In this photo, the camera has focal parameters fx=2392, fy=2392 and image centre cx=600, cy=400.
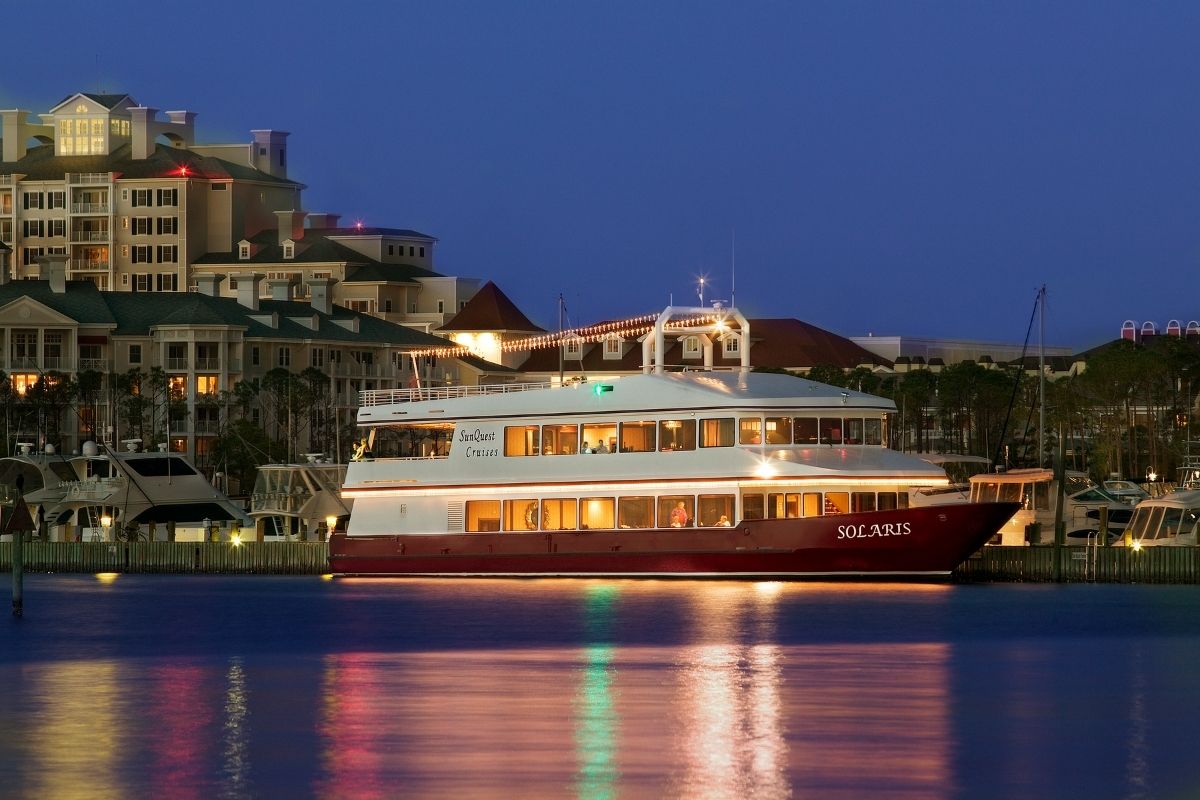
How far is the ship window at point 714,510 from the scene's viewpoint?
2702 inches

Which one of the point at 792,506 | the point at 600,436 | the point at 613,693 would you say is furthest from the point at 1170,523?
the point at 613,693

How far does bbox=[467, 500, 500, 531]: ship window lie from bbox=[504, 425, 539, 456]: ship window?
6.36 feet

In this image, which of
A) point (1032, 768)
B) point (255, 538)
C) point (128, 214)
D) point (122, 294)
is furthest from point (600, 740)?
point (128, 214)

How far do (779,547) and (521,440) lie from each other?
9.12m

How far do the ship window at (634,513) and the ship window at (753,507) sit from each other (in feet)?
10.6

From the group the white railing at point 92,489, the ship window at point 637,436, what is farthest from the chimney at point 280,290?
the ship window at point 637,436

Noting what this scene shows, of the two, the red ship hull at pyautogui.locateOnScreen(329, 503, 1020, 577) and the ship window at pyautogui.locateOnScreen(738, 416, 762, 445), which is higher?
the ship window at pyautogui.locateOnScreen(738, 416, 762, 445)

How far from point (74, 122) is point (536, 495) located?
450 feet

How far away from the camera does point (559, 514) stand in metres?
71.8

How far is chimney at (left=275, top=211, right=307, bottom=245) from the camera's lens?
194 meters

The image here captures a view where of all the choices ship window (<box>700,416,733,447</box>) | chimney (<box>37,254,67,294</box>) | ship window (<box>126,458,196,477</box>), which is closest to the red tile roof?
chimney (<box>37,254,67,294</box>)

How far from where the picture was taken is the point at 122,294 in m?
164

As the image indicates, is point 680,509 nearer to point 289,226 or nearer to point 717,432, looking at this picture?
point 717,432

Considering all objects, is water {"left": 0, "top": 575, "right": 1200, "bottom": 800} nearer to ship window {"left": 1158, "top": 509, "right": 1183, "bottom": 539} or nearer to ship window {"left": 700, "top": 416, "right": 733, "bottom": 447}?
ship window {"left": 1158, "top": 509, "right": 1183, "bottom": 539}
